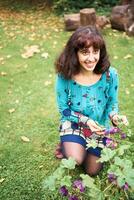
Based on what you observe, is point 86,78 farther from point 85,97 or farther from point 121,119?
point 121,119

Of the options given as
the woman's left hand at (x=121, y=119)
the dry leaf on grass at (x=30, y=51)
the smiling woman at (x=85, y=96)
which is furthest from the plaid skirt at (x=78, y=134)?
the dry leaf on grass at (x=30, y=51)

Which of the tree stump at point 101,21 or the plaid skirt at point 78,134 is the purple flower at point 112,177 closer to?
the plaid skirt at point 78,134

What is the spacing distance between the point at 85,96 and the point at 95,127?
0.85 ft

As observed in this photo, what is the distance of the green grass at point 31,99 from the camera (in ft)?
11.4

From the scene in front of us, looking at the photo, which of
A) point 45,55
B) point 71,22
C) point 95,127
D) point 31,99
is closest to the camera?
point 95,127

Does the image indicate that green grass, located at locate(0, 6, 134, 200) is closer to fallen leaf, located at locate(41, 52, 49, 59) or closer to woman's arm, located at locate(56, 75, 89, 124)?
fallen leaf, located at locate(41, 52, 49, 59)

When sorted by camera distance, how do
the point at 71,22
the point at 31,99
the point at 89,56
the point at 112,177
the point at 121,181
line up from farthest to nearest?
1. the point at 71,22
2. the point at 31,99
3. the point at 89,56
4. the point at 112,177
5. the point at 121,181

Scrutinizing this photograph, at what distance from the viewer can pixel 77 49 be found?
2947mm

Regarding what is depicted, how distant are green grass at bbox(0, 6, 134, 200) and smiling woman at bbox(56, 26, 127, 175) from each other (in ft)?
1.30

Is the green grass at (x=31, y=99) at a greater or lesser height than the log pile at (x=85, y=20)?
lesser

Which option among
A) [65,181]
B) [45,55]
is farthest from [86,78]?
[45,55]

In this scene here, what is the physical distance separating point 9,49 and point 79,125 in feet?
10.9

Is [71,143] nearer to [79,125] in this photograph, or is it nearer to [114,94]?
[79,125]

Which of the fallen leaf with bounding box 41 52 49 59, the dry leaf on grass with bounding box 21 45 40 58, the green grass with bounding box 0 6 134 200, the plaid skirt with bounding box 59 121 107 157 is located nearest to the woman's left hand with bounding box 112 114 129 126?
the plaid skirt with bounding box 59 121 107 157
